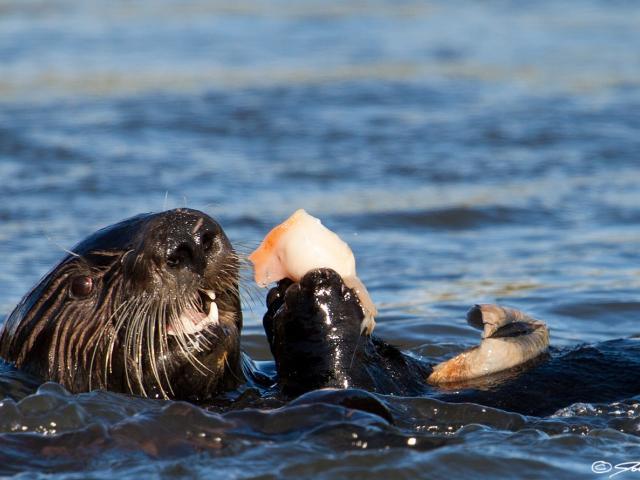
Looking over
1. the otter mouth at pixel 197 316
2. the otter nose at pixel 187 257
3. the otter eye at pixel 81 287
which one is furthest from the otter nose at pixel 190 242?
the otter eye at pixel 81 287

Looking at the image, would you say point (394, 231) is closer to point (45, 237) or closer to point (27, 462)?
point (45, 237)

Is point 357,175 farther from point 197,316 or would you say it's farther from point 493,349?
point 197,316

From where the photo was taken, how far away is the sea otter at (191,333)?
4164 mm

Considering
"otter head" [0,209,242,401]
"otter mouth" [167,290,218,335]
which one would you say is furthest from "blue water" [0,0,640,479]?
"otter mouth" [167,290,218,335]

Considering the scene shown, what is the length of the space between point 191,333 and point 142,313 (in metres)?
0.18

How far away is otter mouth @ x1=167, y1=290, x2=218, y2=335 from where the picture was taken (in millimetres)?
4180

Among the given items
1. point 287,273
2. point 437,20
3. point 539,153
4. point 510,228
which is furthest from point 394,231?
point 437,20

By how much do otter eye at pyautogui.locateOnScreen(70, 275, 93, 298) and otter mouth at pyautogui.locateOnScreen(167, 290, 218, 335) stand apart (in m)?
0.36

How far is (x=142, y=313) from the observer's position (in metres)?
4.14

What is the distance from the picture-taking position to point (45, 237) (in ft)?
26.0

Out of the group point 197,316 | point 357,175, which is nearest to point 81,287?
point 197,316

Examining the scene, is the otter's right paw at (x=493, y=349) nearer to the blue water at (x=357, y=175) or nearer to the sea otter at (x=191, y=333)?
the sea otter at (x=191, y=333)

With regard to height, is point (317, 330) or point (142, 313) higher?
point (142, 313)

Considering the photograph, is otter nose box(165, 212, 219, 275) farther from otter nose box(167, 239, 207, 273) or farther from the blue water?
the blue water
